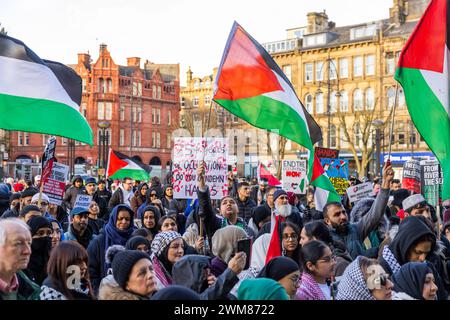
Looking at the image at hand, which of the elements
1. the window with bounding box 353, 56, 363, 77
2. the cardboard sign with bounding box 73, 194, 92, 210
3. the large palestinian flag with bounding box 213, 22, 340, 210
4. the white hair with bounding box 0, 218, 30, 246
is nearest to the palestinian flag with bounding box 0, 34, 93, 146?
the cardboard sign with bounding box 73, 194, 92, 210

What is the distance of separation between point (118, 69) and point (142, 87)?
4.34 metres

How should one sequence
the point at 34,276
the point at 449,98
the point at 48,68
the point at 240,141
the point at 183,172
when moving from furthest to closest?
1. the point at 240,141
2. the point at 183,172
3. the point at 48,68
4. the point at 449,98
5. the point at 34,276

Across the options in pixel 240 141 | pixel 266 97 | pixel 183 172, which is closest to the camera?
pixel 266 97

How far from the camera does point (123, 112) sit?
272 ft

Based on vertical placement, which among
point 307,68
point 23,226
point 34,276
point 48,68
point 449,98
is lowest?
point 34,276

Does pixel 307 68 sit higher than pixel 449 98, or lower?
higher

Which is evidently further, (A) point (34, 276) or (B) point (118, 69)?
(B) point (118, 69)

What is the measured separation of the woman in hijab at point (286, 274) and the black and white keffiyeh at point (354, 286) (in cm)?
32

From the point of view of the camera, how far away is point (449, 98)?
716 centimetres

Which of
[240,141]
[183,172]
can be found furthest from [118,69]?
[183,172]

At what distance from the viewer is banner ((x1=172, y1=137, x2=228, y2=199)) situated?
32.9 ft

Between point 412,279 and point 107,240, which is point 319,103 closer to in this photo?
point 107,240

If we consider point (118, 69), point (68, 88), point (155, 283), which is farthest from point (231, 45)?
point (118, 69)

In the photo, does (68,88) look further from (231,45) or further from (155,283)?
(155,283)
